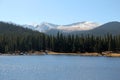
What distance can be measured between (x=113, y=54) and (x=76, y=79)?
416 feet

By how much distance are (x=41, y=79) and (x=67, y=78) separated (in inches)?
258

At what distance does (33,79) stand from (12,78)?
489cm

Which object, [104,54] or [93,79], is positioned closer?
[93,79]

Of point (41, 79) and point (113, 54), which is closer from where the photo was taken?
point (41, 79)

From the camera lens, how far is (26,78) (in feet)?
230

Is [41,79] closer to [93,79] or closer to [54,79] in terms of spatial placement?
[54,79]

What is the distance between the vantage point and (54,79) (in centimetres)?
6919

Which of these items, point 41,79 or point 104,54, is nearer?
point 41,79

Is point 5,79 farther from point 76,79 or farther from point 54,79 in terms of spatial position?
point 76,79

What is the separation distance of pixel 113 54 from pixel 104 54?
8.38 metres

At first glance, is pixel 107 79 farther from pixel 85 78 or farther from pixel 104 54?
pixel 104 54

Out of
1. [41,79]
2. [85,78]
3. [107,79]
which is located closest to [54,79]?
[41,79]

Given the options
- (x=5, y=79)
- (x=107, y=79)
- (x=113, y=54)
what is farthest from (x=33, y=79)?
(x=113, y=54)

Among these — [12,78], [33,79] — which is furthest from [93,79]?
[12,78]
